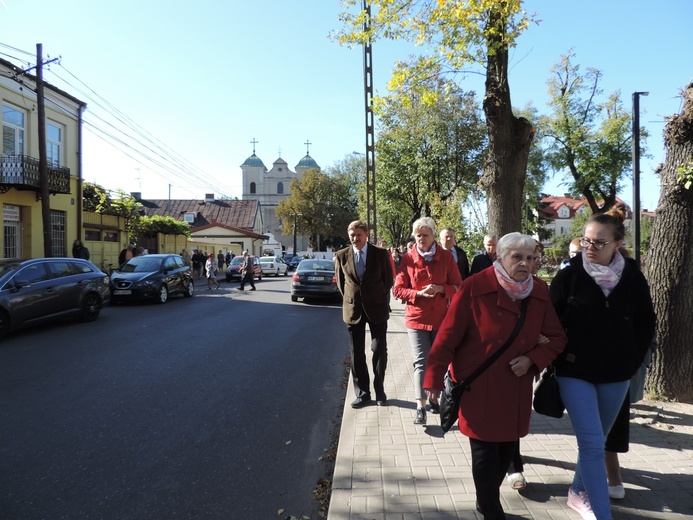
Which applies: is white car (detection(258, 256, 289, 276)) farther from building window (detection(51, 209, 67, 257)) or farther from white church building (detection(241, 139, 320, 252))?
white church building (detection(241, 139, 320, 252))

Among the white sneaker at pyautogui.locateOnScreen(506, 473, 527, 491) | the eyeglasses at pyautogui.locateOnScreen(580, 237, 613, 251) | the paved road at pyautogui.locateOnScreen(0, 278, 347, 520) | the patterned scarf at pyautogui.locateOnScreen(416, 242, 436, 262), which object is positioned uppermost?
the eyeglasses at pyautogui.locateOnScreen(580, 237, 613, 251)

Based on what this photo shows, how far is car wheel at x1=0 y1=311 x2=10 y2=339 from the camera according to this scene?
9375mm

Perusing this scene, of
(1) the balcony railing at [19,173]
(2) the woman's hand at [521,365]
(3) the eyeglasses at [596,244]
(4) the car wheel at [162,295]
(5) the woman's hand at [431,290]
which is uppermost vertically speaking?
(1) the balcony railing at [19,173]

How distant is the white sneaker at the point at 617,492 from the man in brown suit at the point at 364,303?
8.33 ft

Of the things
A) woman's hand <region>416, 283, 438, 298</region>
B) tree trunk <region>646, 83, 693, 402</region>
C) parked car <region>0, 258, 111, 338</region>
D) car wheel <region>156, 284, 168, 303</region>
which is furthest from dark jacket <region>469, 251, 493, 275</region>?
car wheel <region>156, 284, 168, 303</region>

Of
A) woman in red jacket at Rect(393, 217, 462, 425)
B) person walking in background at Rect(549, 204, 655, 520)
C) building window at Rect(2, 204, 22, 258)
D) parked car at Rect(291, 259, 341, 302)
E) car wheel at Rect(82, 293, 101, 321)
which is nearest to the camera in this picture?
person walking in background at Rect(549, 204, 655, 520)

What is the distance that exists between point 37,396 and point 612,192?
3525 cm

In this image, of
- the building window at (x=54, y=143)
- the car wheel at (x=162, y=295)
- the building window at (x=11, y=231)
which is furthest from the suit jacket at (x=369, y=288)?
the building window at (x=54, y=143)

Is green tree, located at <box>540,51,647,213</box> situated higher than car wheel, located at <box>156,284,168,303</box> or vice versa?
green tree, located at <box>540,51,647,213</box>

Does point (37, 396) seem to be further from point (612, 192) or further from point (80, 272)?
point (612, 192)

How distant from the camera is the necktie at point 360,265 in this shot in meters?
5.53

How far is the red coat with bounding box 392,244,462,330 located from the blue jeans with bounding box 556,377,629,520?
1.86 metres

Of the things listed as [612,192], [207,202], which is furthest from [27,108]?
[207,202]

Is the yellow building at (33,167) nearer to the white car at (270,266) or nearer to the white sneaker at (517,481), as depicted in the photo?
the white car at (270,266)
